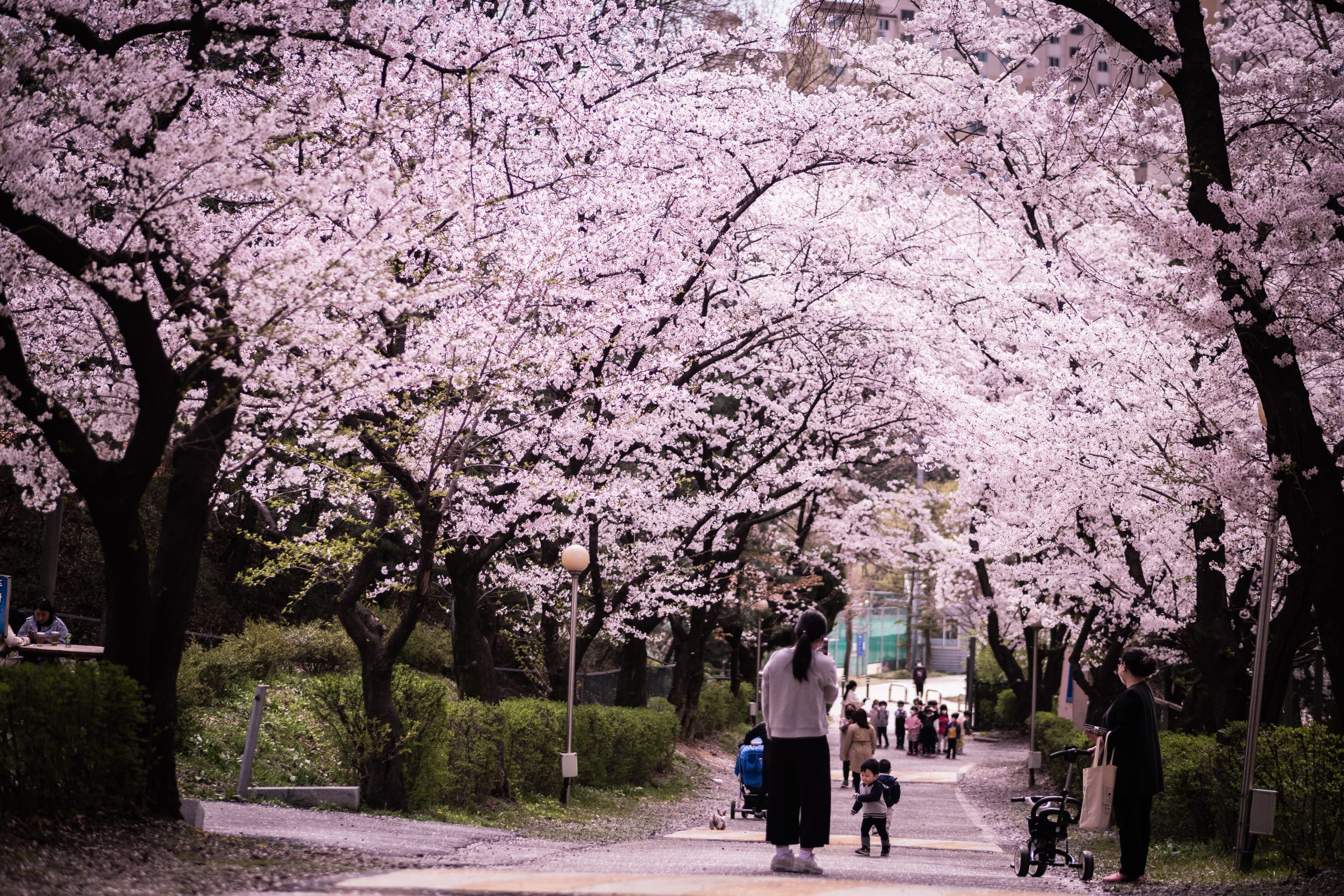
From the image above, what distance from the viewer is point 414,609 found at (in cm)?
1110

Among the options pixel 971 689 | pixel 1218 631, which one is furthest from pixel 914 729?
pixel 1218 631

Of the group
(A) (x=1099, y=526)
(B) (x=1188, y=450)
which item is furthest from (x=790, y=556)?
(B) (x=1188, y=450)

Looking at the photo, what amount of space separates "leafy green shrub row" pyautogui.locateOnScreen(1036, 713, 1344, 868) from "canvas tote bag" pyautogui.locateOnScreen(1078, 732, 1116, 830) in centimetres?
134

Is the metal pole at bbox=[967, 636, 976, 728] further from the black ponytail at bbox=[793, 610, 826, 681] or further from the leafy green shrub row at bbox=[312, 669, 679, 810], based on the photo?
the black ponytail at bbox=[793, 610, 826, 681]

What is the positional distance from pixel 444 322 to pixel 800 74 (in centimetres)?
954

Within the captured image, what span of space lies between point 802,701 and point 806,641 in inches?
15.5

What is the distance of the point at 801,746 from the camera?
7871mm

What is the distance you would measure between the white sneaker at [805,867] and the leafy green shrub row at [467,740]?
5.28 m

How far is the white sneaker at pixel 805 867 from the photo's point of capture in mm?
7691

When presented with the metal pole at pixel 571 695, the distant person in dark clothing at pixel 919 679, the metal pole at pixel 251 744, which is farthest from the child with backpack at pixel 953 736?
the metal pole at pixel 251 744

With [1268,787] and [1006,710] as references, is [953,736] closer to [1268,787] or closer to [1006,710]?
[1006,710]

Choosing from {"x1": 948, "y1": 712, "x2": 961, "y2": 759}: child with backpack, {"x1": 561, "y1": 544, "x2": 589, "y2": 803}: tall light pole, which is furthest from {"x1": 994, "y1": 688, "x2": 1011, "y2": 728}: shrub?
{"x1": 561, "y1": 544, "x2": 589, "y2": 803}: tall light pole

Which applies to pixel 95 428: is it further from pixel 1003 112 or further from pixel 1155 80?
pixel 1003 112

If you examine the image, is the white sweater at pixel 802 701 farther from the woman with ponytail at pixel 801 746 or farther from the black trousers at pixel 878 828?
the black trousers at pixel 878 828
